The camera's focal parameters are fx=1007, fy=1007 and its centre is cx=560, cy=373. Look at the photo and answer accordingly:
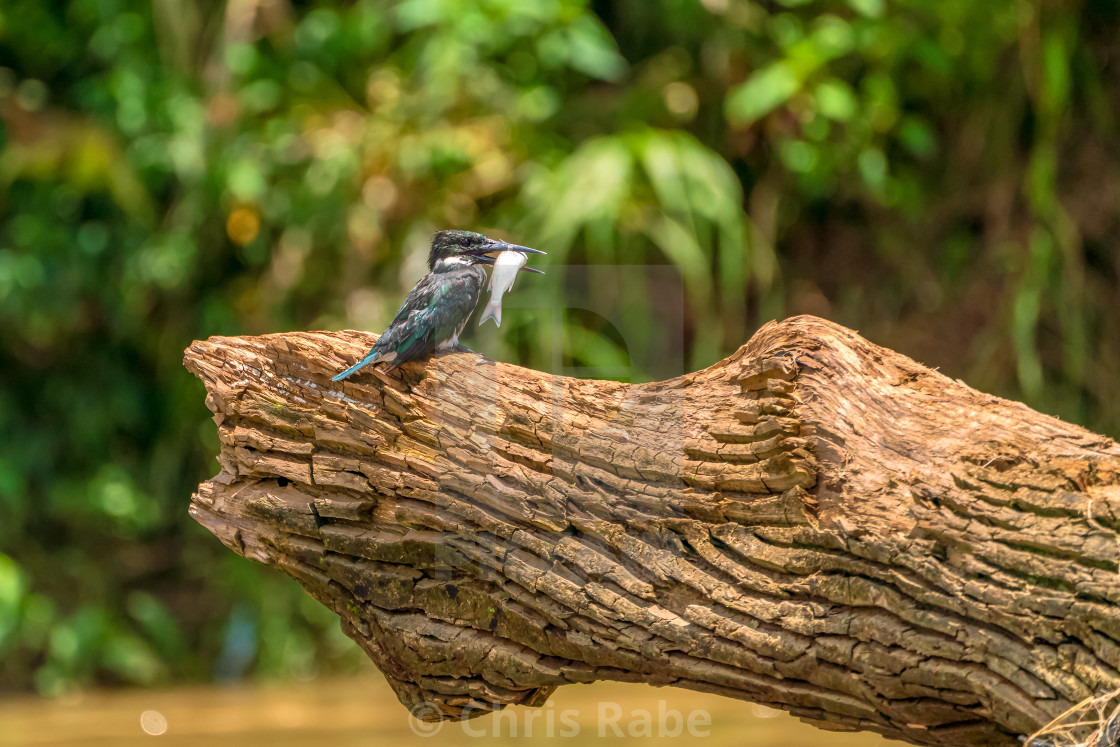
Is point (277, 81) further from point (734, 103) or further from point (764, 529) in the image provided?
point (764, 529)

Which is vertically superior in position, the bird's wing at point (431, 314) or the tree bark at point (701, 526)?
the bird's wing at point (431, 314)

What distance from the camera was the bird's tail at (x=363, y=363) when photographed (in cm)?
140

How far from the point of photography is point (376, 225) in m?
3.61

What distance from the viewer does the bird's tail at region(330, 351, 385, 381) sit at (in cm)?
140

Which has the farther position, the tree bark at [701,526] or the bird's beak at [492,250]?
the bird's beak at [492,250]

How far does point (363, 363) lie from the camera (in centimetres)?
140

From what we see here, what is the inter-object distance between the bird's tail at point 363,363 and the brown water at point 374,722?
1.41m

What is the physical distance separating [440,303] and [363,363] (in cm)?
16

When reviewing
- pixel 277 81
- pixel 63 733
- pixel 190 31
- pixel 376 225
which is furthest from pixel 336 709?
pixel 190 31

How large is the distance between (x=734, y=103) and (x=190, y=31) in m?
2.08

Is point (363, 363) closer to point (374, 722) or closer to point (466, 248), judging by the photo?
point (466, 248)

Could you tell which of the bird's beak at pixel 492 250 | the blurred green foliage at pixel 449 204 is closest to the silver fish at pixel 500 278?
the bird's beak at pixel 492 250

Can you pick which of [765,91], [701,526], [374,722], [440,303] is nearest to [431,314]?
[440,303]

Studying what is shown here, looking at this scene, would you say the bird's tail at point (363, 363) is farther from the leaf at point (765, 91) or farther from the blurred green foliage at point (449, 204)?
the leaf at point (765, 91)
